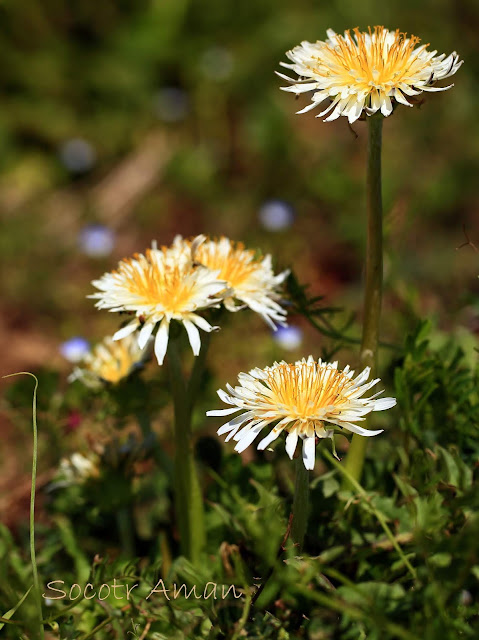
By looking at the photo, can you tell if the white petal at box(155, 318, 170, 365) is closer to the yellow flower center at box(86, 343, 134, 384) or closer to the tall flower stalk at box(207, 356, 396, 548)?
the tall flower stalk at box(207, 356, 396, 548)

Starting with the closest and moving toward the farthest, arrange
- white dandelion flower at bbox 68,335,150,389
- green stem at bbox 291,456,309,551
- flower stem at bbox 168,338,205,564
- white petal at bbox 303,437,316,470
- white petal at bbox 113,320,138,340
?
1. white petal at bbox 303,437,316,470
2. green stem at bbox 291,456,309,551
3. white petal at bbox 113,320,138,340
4. flower stem at bbox 168,338,205,564
5. white dandelion flower at bbox 68,335,150,389

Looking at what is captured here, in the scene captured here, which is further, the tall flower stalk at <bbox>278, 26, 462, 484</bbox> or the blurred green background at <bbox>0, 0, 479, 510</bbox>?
the blurred green background at <bbox>0, 0, 479, 510</bbox>

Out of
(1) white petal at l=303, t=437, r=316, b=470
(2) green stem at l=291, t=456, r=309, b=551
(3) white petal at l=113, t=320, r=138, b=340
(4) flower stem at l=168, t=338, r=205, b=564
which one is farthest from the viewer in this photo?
(4) flower stem at l=168, t=338, r=205, b=564

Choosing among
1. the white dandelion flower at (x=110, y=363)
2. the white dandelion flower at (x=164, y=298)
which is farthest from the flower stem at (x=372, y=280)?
the white dandelion flower at (x=110, y=363)

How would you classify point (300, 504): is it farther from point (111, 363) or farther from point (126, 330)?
point (111, 363)

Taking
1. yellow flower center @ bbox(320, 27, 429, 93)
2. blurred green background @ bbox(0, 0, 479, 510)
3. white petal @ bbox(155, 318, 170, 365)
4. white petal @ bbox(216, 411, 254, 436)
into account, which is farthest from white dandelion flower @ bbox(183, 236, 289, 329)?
blurred green background @ bbox(0, 0, 479, 510)

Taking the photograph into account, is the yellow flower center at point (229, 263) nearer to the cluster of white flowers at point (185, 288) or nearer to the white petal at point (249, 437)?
the cluster of white flowers at point (185, 288)

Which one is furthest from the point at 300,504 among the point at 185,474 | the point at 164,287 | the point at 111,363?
the point at 111,363
